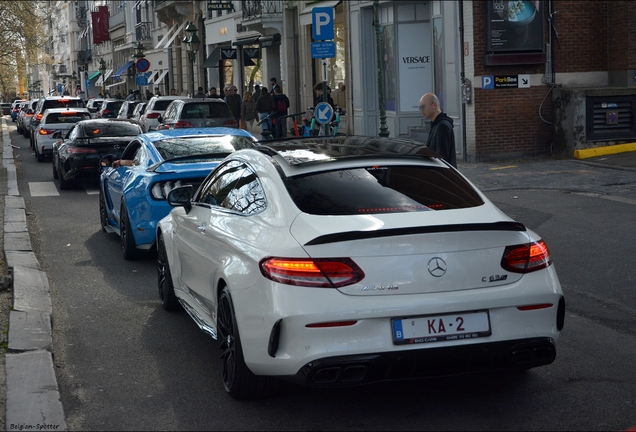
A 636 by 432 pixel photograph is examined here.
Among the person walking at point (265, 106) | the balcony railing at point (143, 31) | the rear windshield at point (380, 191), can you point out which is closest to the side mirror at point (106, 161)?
the rear windshield at point (380, 191)

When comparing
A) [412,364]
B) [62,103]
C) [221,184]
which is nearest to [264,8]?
[62,103]

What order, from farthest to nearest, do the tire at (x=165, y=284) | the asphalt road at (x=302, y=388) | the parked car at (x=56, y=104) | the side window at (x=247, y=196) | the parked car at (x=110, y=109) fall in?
the parked car at (x=110, y=109) → the parked car at (x=56, y=104) → the tire at (x=165, y=284) → the side window at (x=247, y=196) → the asphalt road at (x=302, y=388)

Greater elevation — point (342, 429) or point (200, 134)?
point (200, 134)

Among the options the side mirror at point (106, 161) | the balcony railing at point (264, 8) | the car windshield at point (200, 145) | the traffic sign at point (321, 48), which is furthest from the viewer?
the balcony railing at point (264, 8)

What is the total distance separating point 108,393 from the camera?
5828mm

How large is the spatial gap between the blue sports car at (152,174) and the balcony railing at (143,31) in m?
54.3

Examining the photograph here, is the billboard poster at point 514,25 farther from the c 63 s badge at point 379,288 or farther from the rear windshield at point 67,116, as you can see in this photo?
the c 63 s badge at point 379,288

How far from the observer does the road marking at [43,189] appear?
18672mm

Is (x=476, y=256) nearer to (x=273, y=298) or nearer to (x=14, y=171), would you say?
(x=273, y=298)

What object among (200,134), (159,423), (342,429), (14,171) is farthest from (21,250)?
(14,171)

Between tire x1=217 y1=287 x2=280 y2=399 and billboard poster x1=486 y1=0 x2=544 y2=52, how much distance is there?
15981mm

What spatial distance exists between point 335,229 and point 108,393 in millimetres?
1921

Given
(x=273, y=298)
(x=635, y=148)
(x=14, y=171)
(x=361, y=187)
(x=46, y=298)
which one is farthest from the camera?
(x=14, y=171)

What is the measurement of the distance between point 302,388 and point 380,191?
4.26ft
